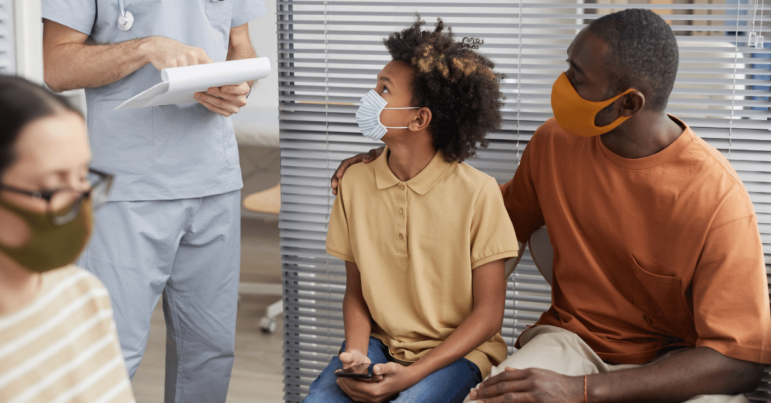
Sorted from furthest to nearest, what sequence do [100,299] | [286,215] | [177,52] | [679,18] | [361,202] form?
[286,215], [679,18], [361,202], [177,52], [100,299]

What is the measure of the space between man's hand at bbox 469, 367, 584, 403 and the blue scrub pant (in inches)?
32.1

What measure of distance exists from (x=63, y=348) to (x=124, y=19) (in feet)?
3.13

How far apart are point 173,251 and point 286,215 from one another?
0.47 metres

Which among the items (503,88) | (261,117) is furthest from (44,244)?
(261,117)

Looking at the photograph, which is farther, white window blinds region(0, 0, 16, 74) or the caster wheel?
the caster wheel

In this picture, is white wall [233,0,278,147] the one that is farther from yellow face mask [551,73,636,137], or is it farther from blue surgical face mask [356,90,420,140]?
yellow face mask [551,73,636,137]

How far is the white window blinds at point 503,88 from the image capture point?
1.67 m

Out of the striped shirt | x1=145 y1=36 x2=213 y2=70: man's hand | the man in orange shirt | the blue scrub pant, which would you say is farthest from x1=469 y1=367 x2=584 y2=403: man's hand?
x1=145 y1=36 x2=213 y2=70: man's hand

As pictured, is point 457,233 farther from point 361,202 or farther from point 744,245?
point 744,245

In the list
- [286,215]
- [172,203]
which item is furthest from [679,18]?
[172,203]

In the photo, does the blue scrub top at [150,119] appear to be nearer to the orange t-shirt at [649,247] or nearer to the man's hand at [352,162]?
the man's hand at [352,162]

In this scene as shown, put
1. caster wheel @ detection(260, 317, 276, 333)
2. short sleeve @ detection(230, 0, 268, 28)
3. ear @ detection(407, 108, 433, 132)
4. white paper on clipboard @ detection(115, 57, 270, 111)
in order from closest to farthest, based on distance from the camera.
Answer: white paper on clipboard @ detection(115, 57, 270, 111)
ear @ detection(407, 108, 433, 132)
short sleeve @ detection(230, 0, 268, 28)
caster wheel @ detection(260, 317, 276, 333)

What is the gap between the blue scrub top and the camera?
1.51 m

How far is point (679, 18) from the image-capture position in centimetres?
168
